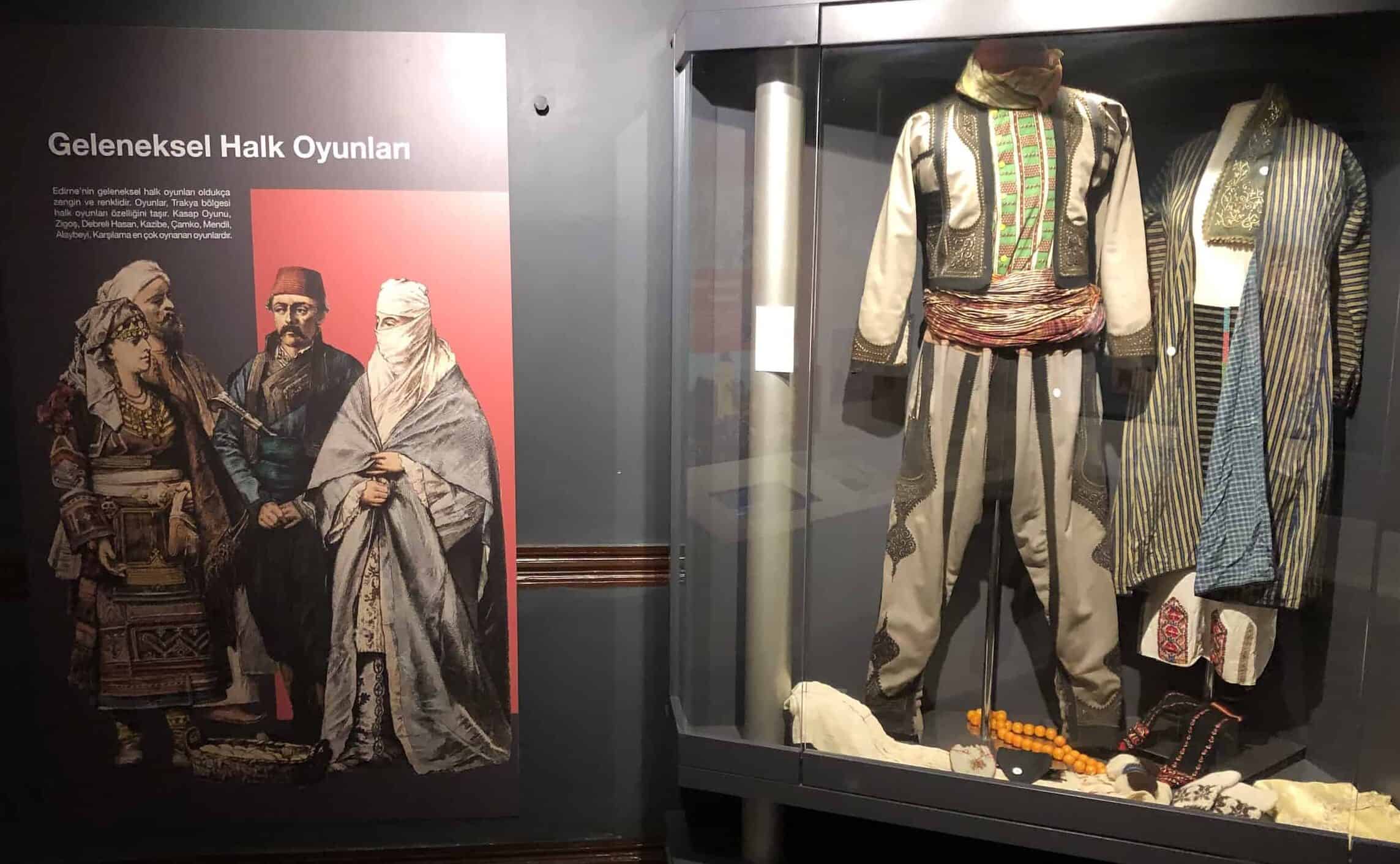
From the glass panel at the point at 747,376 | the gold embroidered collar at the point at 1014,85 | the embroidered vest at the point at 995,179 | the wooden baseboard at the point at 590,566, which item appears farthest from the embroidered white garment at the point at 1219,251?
the wooden baseboard at the point at 590,566

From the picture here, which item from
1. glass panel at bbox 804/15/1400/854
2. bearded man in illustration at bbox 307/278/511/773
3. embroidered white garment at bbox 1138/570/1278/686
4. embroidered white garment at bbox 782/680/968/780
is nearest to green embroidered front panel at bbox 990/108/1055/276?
glass panel at bbox 804/15/1400/854

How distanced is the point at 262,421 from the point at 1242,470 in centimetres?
197

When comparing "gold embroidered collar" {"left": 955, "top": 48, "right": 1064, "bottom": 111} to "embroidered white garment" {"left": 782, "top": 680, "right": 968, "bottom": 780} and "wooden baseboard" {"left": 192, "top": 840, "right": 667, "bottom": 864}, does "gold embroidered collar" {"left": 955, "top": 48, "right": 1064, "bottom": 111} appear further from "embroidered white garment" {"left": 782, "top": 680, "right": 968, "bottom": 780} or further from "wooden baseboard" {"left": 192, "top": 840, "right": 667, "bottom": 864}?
"wooden baseboard" {"left": 192, "top": 840, "right": 667, "bottom": 864}

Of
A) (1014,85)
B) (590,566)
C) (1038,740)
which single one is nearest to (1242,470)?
(1038,740)

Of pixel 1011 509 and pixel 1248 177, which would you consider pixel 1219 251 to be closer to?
pixel 1248 177

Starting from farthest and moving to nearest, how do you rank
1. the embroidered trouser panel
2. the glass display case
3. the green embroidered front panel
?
the embroidered trouser panel, the green embroidered front panel, the glass display case

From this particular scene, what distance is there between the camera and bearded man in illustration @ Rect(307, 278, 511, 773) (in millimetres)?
2055

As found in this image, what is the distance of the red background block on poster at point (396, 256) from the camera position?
2.00m

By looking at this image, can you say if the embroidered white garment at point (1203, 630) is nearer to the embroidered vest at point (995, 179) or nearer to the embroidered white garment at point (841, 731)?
the embroidered white garment at point (841, 731)

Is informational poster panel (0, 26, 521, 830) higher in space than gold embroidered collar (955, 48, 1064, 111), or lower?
lower

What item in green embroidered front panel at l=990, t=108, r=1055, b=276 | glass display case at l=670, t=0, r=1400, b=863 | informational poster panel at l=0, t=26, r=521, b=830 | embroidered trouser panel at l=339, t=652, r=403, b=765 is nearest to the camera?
glass display case at l=670, t=0, r=1400, b=863

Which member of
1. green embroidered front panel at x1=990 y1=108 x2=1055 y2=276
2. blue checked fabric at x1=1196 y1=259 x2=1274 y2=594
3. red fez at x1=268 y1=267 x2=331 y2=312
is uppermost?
green embroidered front panel at x1=990 y1=108 x2=1055 y2=276

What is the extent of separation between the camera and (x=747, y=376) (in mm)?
1765

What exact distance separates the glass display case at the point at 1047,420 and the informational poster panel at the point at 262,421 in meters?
0.53
